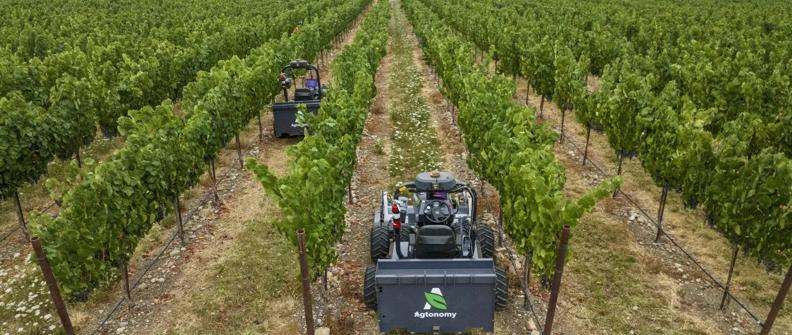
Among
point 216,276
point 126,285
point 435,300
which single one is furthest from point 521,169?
point 126,285

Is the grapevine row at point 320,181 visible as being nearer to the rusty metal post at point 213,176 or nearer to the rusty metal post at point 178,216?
the rusty metal post at point 178,216

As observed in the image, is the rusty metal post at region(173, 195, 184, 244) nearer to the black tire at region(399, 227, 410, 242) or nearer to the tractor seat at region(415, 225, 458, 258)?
the black tire at region(399, 227, 410, 242)

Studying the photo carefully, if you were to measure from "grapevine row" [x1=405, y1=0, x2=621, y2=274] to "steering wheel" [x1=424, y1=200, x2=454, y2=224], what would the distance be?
43.5 inches

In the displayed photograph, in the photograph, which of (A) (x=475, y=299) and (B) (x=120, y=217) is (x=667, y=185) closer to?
(A) (x=475, y=299)

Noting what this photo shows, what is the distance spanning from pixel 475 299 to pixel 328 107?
6947 mm

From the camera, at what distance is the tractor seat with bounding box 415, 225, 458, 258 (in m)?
7.61

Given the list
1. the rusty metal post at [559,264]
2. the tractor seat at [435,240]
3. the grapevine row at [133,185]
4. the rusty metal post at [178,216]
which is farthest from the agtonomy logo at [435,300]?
the rusty metal post at [178,216]

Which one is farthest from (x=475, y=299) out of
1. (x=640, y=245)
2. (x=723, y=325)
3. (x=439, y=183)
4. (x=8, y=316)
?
(x=8, y=316)

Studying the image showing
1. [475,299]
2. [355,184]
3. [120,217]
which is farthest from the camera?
[355,184]

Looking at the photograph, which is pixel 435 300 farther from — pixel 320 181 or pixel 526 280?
pixel 320 181

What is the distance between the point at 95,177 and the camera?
7.90m

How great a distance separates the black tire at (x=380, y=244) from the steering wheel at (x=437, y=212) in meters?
1.39

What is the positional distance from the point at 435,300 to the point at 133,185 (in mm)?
5475

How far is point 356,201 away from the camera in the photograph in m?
12.9
